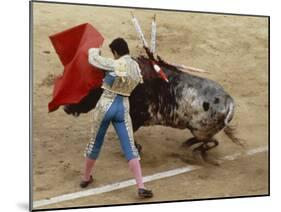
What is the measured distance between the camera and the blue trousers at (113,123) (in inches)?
132

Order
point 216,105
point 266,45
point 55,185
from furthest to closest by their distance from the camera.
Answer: point 266,45 → point 216,105 → point 55,185

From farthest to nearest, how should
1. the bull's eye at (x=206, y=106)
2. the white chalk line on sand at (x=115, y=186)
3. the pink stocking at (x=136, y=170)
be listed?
the bull's eye at (x=206, y=106)
the pink stocking at (x=136, y=170)
the white chalk line on sand at (x=115, y=186)

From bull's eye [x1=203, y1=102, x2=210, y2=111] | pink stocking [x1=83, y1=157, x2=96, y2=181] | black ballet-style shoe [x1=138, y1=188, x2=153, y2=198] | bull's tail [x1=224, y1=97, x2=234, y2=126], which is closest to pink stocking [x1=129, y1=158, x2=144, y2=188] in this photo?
black ballet-style shoe [x1=138, y1=188, x2=153, y2=198]

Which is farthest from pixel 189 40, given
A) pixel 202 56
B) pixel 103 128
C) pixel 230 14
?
pixel 103 128

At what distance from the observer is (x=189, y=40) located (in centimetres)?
363

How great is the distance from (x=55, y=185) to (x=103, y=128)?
0.46m

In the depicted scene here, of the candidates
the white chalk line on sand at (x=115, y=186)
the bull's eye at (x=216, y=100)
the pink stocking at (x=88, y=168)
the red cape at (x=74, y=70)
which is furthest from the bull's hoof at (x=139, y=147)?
the bull's eye at (x=216, y=100)

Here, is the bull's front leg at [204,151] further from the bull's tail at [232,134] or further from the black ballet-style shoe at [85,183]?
the black ballet-style shoe at [85,183]

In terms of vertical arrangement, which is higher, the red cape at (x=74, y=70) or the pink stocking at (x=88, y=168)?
the red cape at (x=74, y=70)

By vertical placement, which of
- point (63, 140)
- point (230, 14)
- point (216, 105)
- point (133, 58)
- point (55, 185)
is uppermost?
point (230, 14)

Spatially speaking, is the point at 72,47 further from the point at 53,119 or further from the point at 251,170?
the point at 251,170

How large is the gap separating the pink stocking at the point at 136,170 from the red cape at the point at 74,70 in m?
0.52

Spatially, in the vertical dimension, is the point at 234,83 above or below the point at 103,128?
above

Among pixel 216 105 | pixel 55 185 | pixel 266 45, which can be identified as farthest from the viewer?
pixel 266 45
